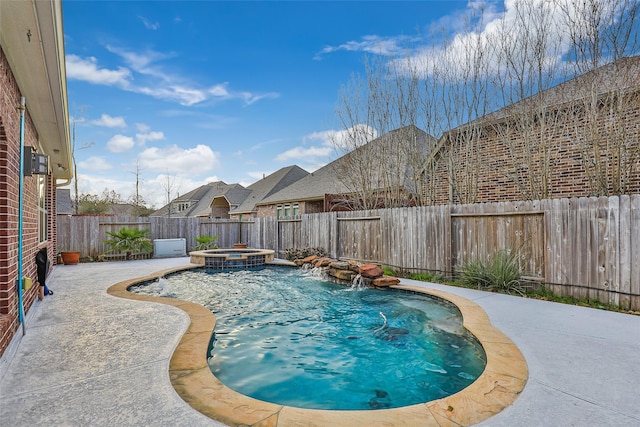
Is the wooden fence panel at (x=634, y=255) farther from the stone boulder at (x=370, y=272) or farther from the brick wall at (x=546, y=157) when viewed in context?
the stone boulder at (x=370, y=272)

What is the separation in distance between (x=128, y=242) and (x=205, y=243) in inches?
107

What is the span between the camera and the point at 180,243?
13234 millimetres

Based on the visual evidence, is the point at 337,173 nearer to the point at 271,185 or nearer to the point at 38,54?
the point at 38,54

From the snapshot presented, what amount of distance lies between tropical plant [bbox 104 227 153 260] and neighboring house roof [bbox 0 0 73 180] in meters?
7.15

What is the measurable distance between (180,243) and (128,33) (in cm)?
772

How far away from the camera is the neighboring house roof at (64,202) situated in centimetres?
2097

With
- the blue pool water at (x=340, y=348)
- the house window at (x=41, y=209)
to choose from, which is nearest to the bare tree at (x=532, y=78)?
the blue pool water at (x=340, y=348)

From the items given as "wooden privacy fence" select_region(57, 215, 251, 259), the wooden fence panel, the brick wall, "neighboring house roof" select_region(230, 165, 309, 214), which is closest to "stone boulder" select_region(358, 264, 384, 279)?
the brick wall

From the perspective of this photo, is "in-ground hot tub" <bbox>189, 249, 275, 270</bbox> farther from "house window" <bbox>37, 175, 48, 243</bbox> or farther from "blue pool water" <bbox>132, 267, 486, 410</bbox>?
"house window" <bbox>37, 175, 48, 243</bbox>

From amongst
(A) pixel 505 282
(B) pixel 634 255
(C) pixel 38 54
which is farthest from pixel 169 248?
(B) pixel 634 255

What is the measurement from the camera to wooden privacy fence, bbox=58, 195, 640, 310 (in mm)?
4535

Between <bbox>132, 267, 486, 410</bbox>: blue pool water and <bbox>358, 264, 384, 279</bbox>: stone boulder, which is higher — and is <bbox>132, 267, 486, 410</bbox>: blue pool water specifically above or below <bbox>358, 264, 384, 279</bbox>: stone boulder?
below

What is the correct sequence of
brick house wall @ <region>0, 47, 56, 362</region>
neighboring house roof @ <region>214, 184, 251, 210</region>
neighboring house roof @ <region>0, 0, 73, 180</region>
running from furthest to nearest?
1. neighboring house roof @ <region>214, 184, 251, 210</region>
2. brick house wall @ <region>0, 47, 56, 362</region>
3. neighboring house roof @ <region>0, 0, 73, 180</region>

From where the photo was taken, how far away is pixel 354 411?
2.07 meters
